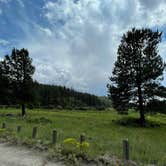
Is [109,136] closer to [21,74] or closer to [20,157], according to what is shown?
[20,157]

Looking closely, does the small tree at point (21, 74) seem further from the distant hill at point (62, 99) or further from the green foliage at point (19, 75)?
the distant hill at point (62, 99)

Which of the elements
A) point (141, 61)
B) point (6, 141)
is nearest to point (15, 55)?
point (141, 61)

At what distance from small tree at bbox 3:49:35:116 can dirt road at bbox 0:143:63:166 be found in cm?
3705

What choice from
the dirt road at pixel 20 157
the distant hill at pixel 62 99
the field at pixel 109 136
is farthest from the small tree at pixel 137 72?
the distant hill at pixel 62 99

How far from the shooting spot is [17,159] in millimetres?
10250

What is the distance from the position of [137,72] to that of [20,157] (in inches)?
1167

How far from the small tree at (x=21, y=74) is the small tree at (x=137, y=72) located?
683 inches

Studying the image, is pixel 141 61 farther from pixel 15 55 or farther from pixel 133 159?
pixel 133 159

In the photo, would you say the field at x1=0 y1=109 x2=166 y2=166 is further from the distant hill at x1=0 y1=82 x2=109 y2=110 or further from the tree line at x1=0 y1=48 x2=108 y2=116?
the distant hill at x1=0 y1=82 x2=109 y2=110

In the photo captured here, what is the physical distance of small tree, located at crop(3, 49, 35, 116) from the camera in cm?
4919

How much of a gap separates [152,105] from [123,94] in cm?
421

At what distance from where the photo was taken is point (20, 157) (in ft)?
34.8

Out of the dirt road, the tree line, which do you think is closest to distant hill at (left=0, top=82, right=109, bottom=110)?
the tree line

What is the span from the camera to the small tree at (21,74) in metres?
49.2
